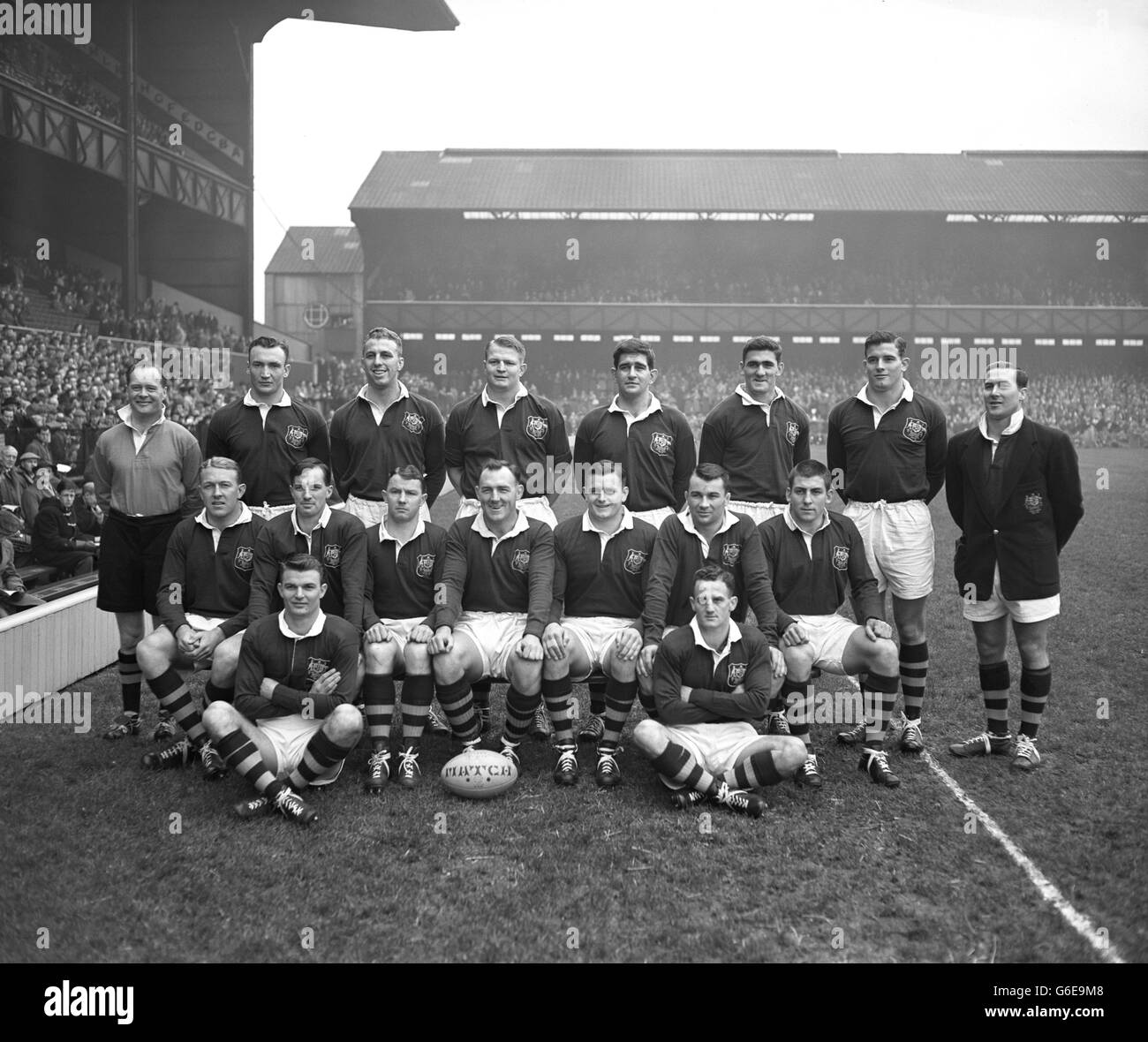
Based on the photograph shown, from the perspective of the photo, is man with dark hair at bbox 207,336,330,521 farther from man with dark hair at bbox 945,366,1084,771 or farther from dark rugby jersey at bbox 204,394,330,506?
man with dark hair at bbox 945,366,1084,771

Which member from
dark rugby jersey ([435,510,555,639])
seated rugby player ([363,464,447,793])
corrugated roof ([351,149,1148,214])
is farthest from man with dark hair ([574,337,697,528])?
corrugated roof ([351,149,1148,214])

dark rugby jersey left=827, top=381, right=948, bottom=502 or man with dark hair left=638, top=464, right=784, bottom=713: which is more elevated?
dark rugby jersey left=827, top=381, right=948, bottom=502

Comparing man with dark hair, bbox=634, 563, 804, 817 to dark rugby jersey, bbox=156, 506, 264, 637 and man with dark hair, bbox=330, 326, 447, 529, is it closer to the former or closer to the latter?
man with dark hair, bbox=330, 326, 447, 529

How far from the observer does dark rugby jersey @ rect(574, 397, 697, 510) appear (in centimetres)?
561

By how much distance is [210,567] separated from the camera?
5078mm

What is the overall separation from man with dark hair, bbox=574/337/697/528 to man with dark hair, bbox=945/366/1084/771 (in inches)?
62.9

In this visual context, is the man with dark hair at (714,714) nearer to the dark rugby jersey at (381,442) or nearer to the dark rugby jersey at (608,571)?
the dark rugby jersey at (608,571)

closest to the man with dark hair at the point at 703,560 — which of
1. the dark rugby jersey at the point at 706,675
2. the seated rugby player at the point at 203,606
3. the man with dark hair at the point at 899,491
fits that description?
the dark rugby jersey at the point at 706,675

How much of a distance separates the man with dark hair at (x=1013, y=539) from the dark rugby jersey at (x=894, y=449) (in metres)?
0.20

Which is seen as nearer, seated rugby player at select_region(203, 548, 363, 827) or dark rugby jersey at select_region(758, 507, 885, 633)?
seated rugby player at select_region(203, 548, 363, 827)

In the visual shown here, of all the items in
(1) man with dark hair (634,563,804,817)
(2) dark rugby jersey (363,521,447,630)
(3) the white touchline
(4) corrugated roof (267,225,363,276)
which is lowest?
(3) the white touchline

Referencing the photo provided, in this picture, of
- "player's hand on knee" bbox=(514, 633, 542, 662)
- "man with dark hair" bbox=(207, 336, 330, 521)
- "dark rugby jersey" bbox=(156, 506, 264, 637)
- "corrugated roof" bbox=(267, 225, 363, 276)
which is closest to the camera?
"player's hand on knee" bbox=(514, 633, 542, 662)

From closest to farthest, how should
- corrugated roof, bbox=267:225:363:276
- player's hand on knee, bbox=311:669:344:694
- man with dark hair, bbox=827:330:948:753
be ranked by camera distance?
player's hand on knee, bbox=311:669:344:694 < man with dark hair, bbox=827:330:948:753 < corrugated roof, bbox=267:225:363:276
